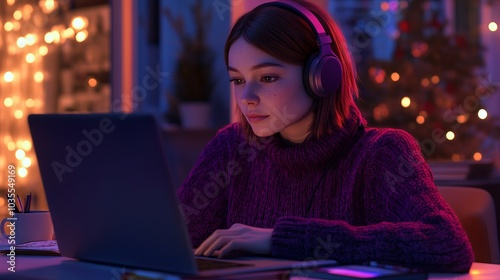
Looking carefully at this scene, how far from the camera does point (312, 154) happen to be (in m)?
1.75

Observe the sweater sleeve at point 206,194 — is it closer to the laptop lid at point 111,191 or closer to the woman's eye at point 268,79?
the woman's eye at point 268,79

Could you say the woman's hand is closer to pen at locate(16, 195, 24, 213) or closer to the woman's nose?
the woman's nose

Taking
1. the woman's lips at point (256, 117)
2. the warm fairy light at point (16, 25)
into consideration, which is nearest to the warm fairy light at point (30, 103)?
the warm fairy light at point (16, 25)

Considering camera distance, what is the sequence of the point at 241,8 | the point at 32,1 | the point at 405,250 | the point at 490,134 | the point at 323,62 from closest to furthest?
1. the point at 405,250
2. the point at 323,62
3. the point at 241,8
4. the point at 490,134
5. the point at 32,1

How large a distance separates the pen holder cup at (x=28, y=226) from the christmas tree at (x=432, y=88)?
11.6 feet

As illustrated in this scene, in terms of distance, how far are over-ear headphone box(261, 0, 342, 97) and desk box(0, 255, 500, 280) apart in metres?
0.47

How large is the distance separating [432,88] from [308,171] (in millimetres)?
3459

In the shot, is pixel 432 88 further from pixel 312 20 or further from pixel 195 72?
pixel 312 20

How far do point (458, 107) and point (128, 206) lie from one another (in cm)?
413

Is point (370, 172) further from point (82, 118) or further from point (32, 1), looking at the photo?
point (32, 1)

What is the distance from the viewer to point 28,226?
1.73 meters

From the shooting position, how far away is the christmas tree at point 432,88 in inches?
197

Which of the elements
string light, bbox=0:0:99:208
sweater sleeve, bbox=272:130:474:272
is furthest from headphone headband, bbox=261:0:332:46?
string light, bbox=0:0:99:208

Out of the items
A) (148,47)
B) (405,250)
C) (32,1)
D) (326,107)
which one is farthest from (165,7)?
(405,250)
